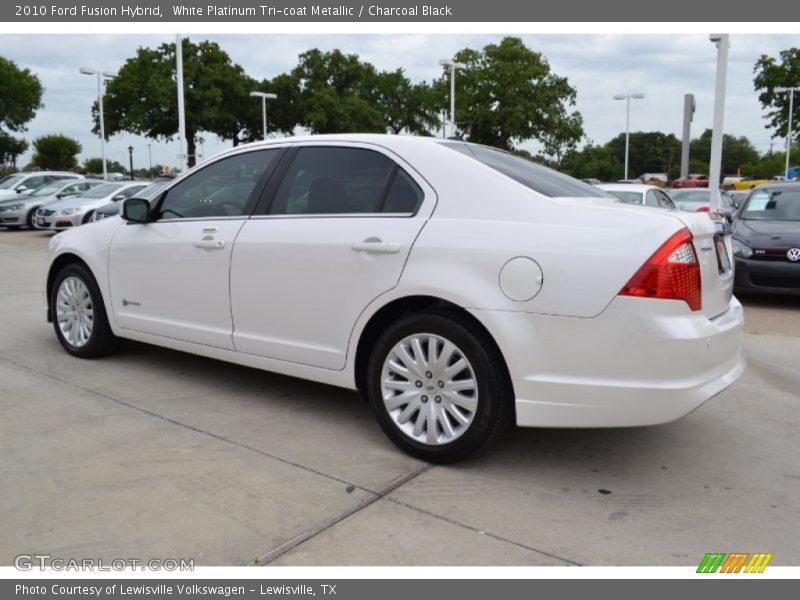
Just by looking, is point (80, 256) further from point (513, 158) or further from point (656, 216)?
point (656, 216)

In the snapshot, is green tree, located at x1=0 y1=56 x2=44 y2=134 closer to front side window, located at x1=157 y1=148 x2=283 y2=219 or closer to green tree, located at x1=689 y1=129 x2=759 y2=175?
front side window, located at x1=157 y1=148 x2=283 y2=219

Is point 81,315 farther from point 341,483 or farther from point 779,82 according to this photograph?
point 779,82

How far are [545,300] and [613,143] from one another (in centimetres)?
10405

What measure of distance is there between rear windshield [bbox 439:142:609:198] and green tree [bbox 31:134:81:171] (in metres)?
64.0

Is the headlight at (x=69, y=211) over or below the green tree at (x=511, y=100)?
below

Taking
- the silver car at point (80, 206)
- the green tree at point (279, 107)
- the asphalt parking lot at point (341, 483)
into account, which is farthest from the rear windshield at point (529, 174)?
the green tree at point (279, 107)

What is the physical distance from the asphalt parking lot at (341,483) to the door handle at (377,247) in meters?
1.04

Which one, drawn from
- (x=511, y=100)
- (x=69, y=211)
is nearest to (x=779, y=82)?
(x=511, y=100)

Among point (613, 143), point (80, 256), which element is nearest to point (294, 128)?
point (80, 256)

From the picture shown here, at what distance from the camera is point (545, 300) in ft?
10.6

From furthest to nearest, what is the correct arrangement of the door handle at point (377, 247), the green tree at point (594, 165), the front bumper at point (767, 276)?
the green tree at point (594, 165), the front bumper at point (767, 276), the door handle at point (377, 247)

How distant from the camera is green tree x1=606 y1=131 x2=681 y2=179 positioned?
309ft

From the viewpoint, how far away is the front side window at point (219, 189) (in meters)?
4.52

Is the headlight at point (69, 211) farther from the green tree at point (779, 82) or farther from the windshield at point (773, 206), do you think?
the green tree at point (779, 82)
